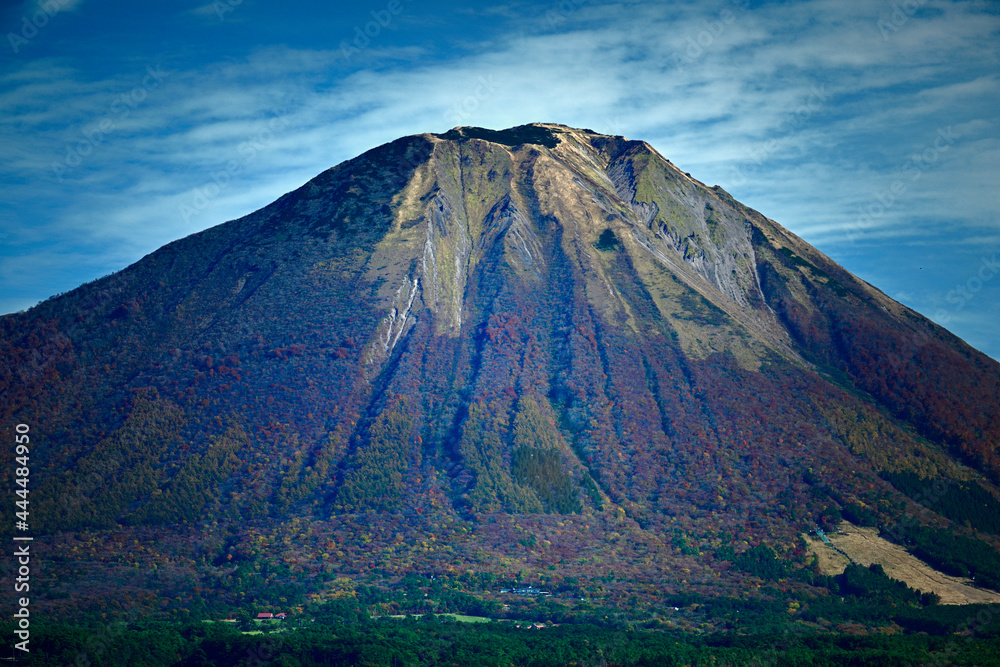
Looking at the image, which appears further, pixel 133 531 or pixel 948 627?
pixel 133 531

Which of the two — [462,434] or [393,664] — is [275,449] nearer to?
[462,434]

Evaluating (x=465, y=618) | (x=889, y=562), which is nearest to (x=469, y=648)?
(x=465, y=618)

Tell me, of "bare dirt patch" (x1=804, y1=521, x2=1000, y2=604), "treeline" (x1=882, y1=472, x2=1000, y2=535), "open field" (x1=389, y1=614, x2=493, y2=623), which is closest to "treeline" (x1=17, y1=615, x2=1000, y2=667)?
"open field" (x1=389, y1=614, x2=493, y2=623)

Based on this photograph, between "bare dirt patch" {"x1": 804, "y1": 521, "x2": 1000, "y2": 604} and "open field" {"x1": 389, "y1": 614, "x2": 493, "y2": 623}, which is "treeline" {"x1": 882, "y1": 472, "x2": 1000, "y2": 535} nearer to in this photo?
"bare dirt patch" {"x1": 804, "y1": 521, "x2": 1000, "y2": 604}


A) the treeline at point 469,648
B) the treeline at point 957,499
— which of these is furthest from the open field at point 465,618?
the treeline at point 957,499

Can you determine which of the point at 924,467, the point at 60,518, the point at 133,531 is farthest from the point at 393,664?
the point at 924,467

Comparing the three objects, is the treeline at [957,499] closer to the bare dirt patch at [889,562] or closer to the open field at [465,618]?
the bare dirt patch at [889,562]

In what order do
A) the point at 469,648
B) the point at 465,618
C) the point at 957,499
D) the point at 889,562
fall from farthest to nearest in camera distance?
1. the point at 957,499
2. the point at 889,562
3. the point at 465,618
4. the point at 469,648

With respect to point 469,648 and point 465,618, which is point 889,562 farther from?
point 469,648
